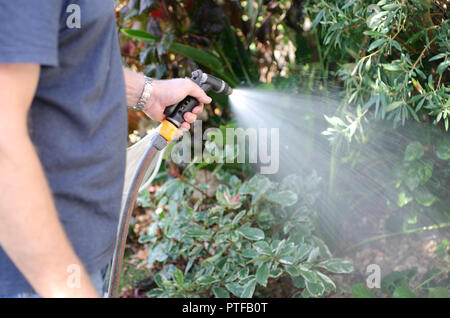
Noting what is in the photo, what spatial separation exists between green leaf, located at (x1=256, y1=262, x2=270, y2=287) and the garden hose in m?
0.48

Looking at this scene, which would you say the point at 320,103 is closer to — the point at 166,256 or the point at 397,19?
the point at 397,19

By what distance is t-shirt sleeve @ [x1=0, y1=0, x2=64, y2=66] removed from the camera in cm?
49

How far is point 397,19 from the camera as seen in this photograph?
120 cm

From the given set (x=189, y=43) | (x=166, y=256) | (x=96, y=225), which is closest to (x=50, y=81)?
(x=96, y=225)

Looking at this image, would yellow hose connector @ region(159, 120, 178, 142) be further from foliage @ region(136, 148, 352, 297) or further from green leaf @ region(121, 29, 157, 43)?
green leaf @ region(121, 29, 157, 43)

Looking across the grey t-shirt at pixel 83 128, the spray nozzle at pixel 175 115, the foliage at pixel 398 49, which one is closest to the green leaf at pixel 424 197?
the foliage at pixel 398 49

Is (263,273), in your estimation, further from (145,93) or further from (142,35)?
(142,35)

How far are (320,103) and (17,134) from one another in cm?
142

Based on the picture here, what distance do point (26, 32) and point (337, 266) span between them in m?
1.18

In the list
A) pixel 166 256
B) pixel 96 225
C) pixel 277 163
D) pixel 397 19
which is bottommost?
pixel 166 256

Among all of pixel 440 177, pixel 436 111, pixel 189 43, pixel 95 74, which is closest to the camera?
pixel 95 74

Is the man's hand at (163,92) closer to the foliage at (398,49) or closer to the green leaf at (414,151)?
the foliage at (398,49)

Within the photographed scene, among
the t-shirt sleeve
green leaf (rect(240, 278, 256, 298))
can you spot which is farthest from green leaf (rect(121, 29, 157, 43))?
the t-shirt sleeve

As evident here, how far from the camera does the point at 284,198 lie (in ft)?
4.83
